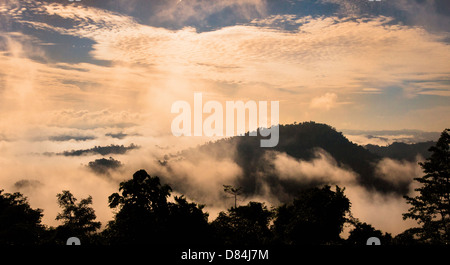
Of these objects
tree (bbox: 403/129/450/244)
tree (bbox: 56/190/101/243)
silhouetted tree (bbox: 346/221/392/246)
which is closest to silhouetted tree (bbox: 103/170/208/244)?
tree (bbox: 403/129/450/244)

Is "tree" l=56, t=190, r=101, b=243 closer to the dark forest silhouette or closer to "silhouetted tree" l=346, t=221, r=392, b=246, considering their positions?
the dark forest silhouette

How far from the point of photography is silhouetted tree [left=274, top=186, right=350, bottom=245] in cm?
3915

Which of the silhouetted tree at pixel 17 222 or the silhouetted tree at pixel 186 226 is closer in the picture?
the silhouetted tree at pixel 186 226

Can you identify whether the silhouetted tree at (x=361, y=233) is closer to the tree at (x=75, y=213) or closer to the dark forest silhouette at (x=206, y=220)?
the dark forest silhouette at (x=206, y=220)

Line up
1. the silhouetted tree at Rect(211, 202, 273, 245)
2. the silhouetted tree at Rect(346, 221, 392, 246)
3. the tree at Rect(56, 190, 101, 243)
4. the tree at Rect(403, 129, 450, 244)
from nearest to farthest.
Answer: the silhouetted tree at Rect(211, 202, 273, 245)
the tree at Rect(403, 129, 450, 244)
the silhouetted tree at Rect(346, 221, 392, 246)
the tree at Rect(56, 190, 101, 243)

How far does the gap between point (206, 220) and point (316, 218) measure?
18897 millimetres

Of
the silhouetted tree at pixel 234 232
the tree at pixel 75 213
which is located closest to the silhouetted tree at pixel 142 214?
the silhouetted tree at pixel 234 232

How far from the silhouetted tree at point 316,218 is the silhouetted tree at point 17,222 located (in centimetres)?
2921

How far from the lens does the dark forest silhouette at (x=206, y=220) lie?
66.1 ft
